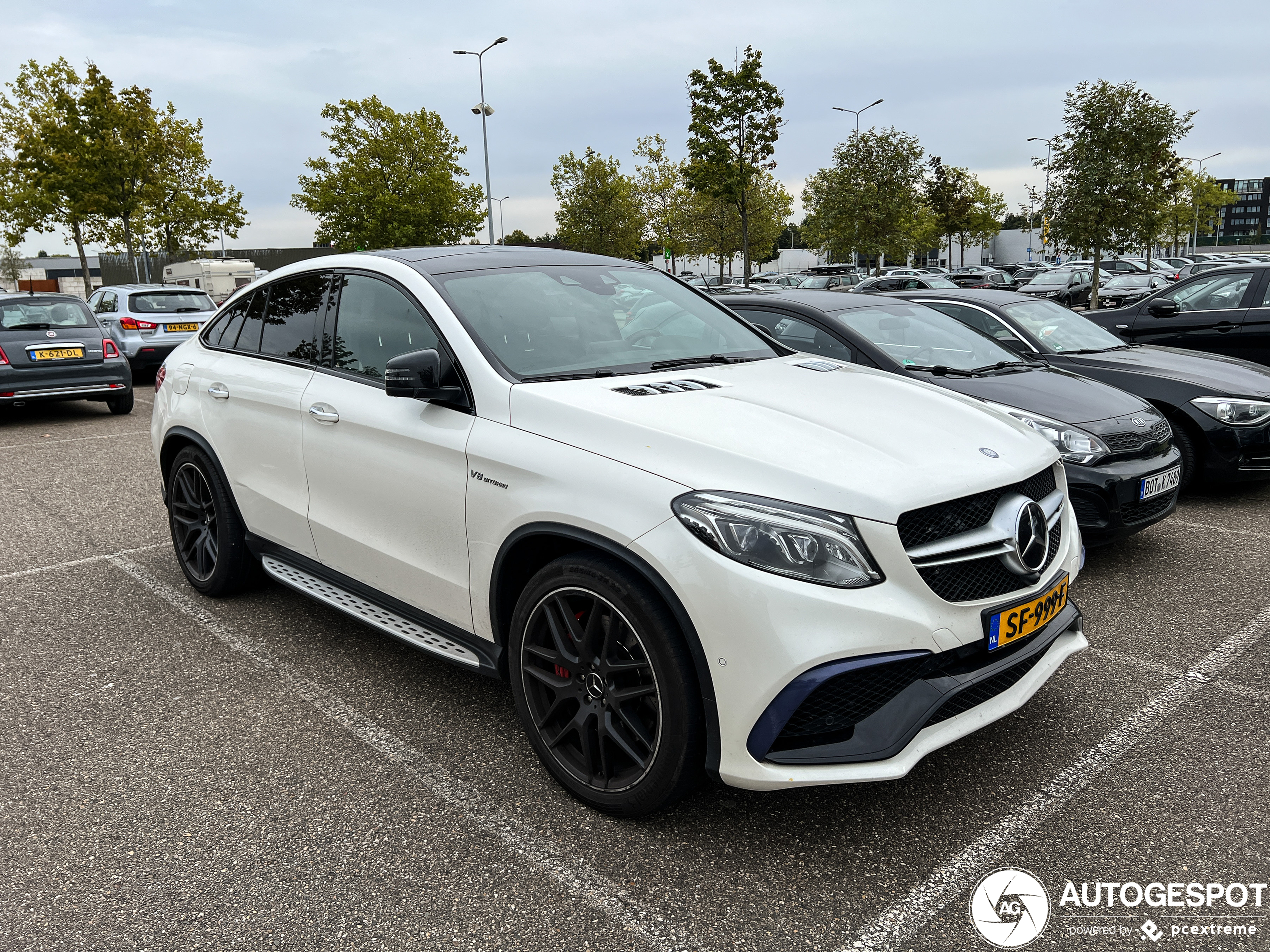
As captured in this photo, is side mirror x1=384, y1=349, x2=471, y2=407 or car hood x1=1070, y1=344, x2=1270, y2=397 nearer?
side mirror x1=384, y1=349, x2=471, y2=407

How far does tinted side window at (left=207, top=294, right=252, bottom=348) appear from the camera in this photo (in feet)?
14.9

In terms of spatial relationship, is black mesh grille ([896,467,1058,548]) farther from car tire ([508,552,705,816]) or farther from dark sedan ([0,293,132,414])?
dark sedan ([0,293,132,414])

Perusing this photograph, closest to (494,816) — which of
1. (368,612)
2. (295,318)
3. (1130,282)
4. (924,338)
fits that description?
(368,612)

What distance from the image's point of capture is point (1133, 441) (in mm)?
5160

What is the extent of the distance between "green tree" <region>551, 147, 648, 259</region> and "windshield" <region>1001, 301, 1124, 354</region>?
4546 cm

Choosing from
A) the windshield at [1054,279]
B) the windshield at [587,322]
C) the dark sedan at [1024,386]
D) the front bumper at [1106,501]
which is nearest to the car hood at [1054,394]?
the dark sedan at [1024,386]

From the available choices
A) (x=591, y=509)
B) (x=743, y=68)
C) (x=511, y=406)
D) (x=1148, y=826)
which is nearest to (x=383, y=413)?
(x=511, y=406)

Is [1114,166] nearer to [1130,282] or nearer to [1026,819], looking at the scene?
[1130,282]

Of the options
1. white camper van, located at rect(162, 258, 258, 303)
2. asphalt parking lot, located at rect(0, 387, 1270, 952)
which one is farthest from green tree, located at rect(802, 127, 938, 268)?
asphalt parking lot, located at rect(0, 387, 1270, 952)

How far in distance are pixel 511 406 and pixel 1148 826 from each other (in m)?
2.31

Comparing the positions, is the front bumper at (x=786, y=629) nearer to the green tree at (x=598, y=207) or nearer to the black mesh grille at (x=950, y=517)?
the black mesh grille at (x=950, y=517)

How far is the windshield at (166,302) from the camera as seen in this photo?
570 inches

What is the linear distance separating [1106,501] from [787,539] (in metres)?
3.36

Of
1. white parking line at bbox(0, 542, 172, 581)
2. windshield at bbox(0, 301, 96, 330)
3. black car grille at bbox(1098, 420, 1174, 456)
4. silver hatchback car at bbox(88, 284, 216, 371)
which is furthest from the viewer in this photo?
silver hatchback car at bbox(88, 284, 216, 371)
